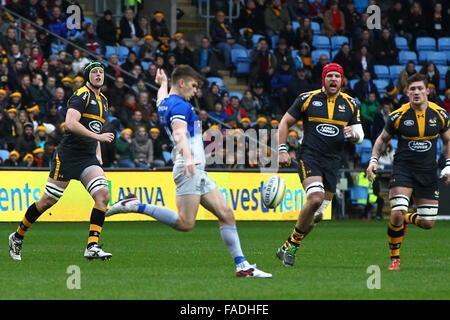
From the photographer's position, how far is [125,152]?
2436 centimetres

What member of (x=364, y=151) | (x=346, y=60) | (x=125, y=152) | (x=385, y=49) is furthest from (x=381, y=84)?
(x=125, y=152)

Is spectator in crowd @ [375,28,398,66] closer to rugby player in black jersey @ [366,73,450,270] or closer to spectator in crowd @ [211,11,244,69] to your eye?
spectator in crowd @ [211,11,244,69]

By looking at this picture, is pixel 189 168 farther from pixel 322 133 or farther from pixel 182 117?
pixel 322 133

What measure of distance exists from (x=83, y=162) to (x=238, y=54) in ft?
57.8

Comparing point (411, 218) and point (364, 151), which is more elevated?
point (411, 218)

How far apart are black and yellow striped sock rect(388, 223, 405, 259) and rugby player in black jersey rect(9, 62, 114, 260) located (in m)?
3.53

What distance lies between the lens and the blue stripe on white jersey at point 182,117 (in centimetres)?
1033

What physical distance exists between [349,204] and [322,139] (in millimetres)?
13300

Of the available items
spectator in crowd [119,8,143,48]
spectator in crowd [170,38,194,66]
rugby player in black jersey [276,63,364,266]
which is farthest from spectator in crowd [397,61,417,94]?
rugby player in black jersey [276,63,364,266]

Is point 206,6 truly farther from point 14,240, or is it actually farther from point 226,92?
point 14,240

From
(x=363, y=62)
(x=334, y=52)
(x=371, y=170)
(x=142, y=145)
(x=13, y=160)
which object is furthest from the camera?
(x=334, y=52)

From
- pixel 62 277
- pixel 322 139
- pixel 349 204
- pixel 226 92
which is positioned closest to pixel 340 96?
pixel 322 139
